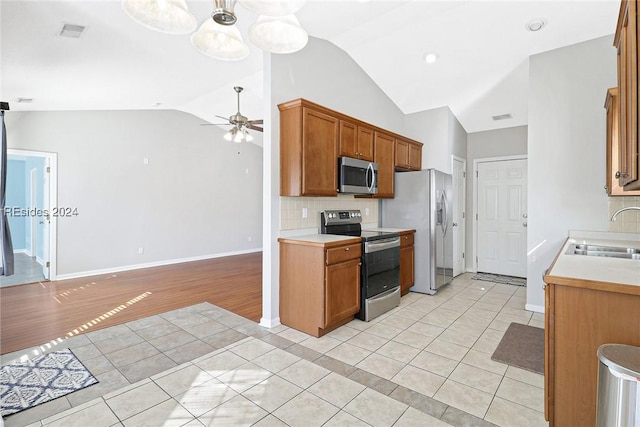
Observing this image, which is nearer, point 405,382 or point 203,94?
point 405,382

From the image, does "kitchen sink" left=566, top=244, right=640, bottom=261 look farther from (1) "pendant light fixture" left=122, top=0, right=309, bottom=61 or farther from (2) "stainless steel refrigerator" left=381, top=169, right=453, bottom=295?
(1) "pendant light fixture" left=122, top=0, right=309, bottom=61

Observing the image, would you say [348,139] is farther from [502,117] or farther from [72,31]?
[502,117]

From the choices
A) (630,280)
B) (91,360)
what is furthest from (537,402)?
(91,360)

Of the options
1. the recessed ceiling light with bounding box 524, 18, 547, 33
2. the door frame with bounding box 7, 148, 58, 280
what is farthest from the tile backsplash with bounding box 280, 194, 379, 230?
the door frame with bounding box 7, 148, 58, 280

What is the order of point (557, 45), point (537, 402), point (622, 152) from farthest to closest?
point (557, 45) → point (537, 402) → point (622, 152)

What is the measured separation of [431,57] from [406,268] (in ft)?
9.40

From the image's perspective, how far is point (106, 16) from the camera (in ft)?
9.05

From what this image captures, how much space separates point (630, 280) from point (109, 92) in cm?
590

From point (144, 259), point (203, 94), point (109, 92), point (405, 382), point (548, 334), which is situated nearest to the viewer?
point (548, 334)

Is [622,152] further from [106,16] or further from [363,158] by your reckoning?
[106,16]

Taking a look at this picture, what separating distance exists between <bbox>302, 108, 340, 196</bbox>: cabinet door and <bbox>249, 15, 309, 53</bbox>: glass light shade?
1283 mm

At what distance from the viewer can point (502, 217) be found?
18.0 ft

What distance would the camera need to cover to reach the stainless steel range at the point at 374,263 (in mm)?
3389

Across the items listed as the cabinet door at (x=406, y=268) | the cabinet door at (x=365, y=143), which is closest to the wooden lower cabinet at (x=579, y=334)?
the cabinet door at (x=406, y=268)
